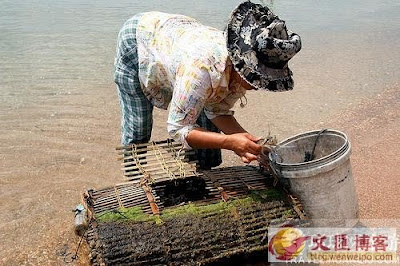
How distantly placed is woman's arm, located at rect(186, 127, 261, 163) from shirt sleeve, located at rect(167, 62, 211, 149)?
0.19 ft

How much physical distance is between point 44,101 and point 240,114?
8.05 feet

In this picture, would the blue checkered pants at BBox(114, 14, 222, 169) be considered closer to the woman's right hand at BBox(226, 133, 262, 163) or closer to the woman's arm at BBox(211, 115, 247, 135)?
the woman's arm at BBox(211, 115, 247, 135)

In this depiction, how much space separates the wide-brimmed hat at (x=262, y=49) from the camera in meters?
2.26

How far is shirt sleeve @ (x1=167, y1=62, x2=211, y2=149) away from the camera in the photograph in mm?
2340

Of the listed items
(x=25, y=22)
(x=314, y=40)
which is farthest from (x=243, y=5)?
(x=25, y=22)

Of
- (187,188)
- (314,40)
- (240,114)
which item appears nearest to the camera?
(187,188)

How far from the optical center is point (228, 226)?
2461mm

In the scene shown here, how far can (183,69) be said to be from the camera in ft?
7.84

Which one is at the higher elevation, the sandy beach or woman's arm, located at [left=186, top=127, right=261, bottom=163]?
woman's arm, located at [left=186, top=127, right=261, bottom=163]

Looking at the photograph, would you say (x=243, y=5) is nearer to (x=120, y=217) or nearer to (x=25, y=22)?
(x=120, y=217)

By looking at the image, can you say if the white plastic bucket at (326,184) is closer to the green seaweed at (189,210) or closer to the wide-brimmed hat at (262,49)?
the green seaweed at (189,210)

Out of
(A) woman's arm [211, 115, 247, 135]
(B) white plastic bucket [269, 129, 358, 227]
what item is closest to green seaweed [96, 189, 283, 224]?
(B) white plastic bucket [269, 129, 358, 227]

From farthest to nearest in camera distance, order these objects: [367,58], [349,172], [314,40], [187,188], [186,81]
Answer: [314,40] → [367,58] → [187,188] → [349,172] → [186,81]

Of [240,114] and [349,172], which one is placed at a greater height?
[349,172]
